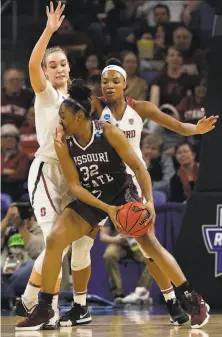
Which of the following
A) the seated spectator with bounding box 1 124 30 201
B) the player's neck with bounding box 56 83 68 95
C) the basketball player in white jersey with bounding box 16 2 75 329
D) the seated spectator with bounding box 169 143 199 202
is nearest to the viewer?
the basketball player in white jersey with bounding box 16 2 75 329

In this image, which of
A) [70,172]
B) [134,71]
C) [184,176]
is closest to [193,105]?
[134,71]

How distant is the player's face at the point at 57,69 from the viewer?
6695 millimetres

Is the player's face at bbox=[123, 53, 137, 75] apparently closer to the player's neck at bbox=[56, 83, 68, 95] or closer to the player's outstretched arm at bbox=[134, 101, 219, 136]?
the player's outstretched arm at bbox=[134, 101, 219, 136]

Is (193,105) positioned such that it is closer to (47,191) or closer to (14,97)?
(14,97)

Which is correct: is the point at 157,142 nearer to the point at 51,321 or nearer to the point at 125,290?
the point at 125,290

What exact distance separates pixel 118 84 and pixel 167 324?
1760mm

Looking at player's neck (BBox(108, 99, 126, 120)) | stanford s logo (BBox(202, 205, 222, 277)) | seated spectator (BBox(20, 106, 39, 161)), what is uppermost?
player's neck (BBox(108, 99, 126, 120))

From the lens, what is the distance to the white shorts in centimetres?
663

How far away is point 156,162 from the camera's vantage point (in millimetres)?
10844

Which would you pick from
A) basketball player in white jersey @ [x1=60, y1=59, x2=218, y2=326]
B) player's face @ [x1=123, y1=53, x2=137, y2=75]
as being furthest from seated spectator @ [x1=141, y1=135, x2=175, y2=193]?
basketball player in white jersey @ [x1=60, y1=59, x2=218, y2=326]

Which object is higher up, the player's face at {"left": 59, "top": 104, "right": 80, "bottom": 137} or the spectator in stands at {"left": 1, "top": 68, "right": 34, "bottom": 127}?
the spectator in stands at {"left": 1, "top": 68, "right": 34, "bottom": 127}

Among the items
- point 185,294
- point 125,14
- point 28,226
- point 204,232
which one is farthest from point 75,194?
point 125,14

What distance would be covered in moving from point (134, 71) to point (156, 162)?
186cm

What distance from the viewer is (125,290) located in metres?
9.94
